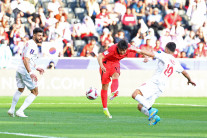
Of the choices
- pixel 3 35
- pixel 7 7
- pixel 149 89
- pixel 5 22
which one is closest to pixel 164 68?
pixel 149 89

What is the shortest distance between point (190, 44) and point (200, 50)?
0.68 meters

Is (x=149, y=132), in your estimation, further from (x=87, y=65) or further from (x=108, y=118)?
(x=87, y=65)

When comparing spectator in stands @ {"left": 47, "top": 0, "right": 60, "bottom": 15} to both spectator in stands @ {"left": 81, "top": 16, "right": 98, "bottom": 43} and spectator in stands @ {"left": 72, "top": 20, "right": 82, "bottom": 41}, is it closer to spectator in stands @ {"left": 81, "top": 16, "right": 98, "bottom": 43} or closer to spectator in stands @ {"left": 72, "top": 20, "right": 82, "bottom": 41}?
spectator in stands @ {"left": 72, "top": 20, "right": 82, "bottom": 41}

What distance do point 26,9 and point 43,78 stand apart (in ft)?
14.0

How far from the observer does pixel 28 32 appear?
2842 cm

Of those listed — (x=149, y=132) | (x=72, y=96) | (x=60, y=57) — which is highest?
→ (x=149, y=132)

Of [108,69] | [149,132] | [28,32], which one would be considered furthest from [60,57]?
[149,132]

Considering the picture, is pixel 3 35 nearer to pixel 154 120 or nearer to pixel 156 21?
pixel 156 21

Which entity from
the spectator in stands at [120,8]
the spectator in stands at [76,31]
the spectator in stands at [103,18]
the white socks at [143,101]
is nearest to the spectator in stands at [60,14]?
the spectator in stands at [76,31]

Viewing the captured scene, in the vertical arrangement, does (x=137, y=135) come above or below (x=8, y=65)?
above

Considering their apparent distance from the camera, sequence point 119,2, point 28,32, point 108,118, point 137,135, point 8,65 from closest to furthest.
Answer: point 137,135 → point 108,118 → point 8,65 → point 28,32 → point 119,2

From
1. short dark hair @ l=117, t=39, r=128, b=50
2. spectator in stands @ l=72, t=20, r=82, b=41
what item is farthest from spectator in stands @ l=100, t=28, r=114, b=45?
short dark hair @ l=117, t=39, r=128, b=50

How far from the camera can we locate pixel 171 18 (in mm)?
30719

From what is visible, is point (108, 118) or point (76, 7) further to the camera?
point (76, 7)
